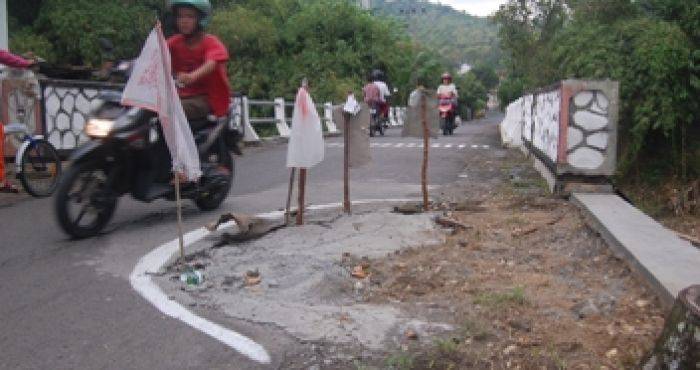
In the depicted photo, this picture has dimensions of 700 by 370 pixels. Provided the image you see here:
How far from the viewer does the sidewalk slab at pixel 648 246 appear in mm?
4012

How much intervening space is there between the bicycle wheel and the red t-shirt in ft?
8.61

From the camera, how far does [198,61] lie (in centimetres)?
698

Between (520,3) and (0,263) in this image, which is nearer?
(0,263)

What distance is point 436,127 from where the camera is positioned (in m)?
7.08

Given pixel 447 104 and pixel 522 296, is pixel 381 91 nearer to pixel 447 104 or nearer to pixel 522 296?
pixel 447 104

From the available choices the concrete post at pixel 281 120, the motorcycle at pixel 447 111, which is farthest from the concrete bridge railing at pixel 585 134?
the motorcycle at pixel 447 111

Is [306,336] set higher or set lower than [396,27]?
lower

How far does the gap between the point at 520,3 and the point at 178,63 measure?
29.5 m

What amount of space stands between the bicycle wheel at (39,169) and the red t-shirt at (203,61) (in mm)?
2624

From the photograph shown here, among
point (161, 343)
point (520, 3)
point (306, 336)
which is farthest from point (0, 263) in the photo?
point (520, 3)

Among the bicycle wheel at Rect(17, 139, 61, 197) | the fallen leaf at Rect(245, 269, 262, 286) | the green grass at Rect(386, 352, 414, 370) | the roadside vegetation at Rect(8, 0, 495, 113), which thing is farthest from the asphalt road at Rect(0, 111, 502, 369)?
the roadside vegetation at Rect(8, 0, 495, 113)

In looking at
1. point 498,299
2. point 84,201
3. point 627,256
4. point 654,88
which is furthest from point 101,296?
point 654,88

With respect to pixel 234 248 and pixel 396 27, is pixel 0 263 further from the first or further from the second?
pixel 396 27

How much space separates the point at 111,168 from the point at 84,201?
1.21 feet
